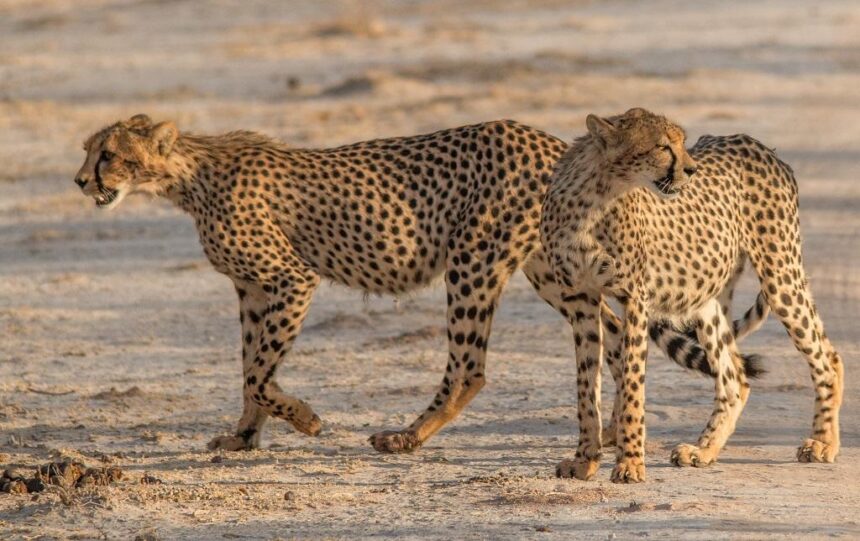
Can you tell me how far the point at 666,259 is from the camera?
6.91 m

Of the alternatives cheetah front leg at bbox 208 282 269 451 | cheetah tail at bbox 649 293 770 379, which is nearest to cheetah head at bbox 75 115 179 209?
cheetah front leg at bbox 208 282 269 451

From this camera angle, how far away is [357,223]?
7.54m

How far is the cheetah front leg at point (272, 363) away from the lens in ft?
23.9

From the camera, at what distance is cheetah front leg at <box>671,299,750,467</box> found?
707 centimetres

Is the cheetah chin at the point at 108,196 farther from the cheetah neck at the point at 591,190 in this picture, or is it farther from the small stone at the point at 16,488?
the cheetah neck at the point at 591,190

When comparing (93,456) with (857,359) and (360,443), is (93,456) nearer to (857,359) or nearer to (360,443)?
(360,443)

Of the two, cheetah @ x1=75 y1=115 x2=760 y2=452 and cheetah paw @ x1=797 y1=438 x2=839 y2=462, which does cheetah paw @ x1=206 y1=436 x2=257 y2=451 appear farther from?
cheetah paw @ x1=797 y1=438 x2=839 y2=462

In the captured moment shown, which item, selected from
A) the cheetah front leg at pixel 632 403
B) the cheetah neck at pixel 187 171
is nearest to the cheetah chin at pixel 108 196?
the cheetah neck at pixel 187 171

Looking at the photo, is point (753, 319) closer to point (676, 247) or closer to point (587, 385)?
point (676, 247)

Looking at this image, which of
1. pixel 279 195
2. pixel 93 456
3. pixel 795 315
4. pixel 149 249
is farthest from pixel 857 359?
pixel 149 249

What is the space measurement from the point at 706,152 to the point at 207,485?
90.0 inches

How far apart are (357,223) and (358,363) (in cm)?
174

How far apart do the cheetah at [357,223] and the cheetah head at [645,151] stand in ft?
2.83

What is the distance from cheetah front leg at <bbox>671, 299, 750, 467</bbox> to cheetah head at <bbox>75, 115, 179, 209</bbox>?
2.23 meters
